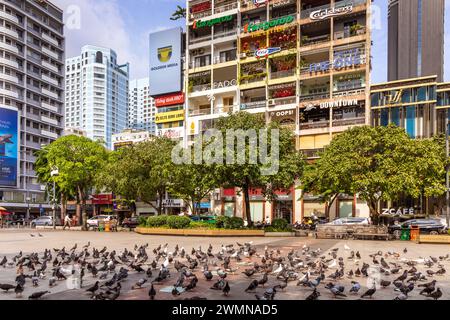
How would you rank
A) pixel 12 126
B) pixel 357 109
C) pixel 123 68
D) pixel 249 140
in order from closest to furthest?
pixel 249 140 < pixel 357 109 < pixel 12 126 < pixel 123 68

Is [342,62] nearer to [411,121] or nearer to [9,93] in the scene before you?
[411,121]

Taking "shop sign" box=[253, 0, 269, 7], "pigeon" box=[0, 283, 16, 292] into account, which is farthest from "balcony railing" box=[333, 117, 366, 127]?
"pigeon" box=[0, 283, 16, 292]

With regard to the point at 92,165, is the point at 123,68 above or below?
above

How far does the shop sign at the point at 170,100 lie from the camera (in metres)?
57.5

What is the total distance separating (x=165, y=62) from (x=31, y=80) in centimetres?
3412

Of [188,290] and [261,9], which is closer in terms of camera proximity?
[188,290]

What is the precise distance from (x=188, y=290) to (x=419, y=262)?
363 inches

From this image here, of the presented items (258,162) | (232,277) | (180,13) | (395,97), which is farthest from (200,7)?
(232,277)

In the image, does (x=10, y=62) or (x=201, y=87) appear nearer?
(x=201, y=87)

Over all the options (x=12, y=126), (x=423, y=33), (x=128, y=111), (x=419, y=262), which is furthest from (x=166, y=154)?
(x=128, y=111)

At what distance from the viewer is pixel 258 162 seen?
27859 millimetres

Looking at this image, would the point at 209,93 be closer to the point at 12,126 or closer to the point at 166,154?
the point at 166,154

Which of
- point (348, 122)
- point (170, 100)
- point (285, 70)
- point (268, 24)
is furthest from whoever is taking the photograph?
point (170, 100)
